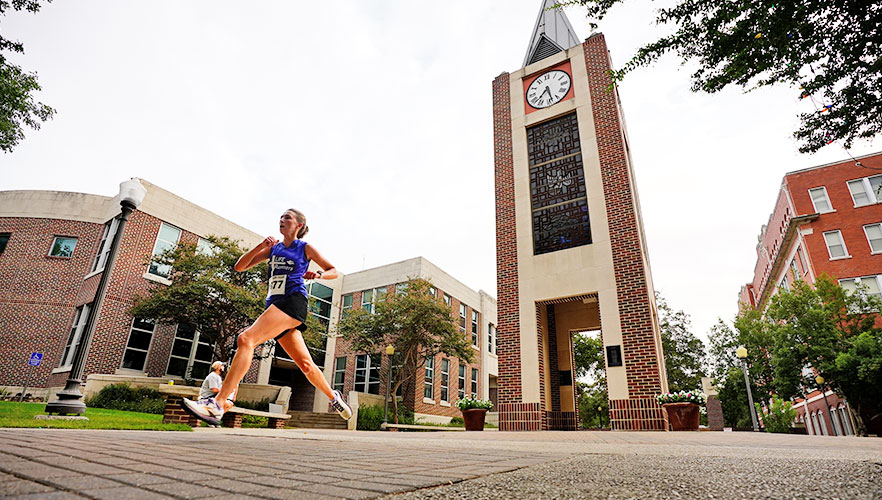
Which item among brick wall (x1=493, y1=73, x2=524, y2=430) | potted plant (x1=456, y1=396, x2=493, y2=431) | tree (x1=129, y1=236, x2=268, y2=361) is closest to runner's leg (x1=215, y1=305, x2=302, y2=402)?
potted plant (x1=456, y1=396, x2=493, y2=431)

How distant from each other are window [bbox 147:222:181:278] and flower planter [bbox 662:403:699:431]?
2013cm

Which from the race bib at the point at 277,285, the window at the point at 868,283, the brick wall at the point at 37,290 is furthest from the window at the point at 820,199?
the brick wall at the point at 37,290

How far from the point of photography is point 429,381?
26625mm

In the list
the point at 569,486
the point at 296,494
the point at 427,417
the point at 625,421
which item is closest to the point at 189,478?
the point at 296,494

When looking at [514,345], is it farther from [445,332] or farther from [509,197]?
[445,332]

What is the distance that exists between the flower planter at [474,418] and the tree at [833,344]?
17698 mm

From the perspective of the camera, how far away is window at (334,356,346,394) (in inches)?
1085

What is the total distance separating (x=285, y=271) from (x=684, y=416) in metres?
9.85

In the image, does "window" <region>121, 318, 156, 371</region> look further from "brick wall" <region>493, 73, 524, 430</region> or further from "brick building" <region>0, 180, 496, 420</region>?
"brick wall" <region>493, 73, 524, 430</region>

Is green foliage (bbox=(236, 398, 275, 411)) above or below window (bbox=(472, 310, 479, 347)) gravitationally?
below

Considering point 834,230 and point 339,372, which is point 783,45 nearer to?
point 339,372

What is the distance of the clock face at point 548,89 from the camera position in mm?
15833

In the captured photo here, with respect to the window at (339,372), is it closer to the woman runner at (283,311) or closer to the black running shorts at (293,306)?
the woman runner at (283,311)

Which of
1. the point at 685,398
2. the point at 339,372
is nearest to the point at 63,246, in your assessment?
the point at 339,372
